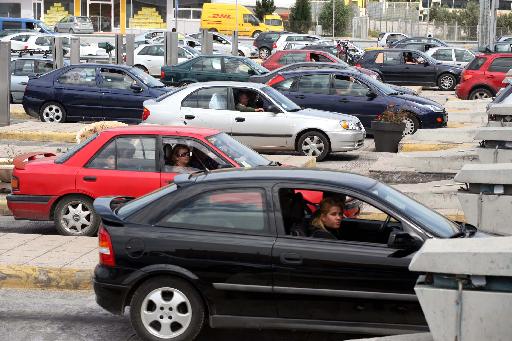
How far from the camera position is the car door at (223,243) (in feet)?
26.4

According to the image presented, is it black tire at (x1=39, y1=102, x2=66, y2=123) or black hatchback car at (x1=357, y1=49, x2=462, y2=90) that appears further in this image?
black hatchback car at (x1=357, y1=49, x2=462, y2=90)

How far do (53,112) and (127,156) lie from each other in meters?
11.5

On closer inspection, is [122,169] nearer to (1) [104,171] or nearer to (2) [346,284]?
(1) [104,171]

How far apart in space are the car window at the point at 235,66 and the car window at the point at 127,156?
17.9 meters

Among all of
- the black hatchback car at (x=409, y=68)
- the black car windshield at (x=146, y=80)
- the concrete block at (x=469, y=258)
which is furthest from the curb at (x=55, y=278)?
the black hatchback car at (x=409, y=68)

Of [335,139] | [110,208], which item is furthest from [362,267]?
[335,139]

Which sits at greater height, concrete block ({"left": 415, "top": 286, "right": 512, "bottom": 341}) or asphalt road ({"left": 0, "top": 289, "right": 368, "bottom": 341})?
concrete block ({"left": 415, "top": 286, "right": 512, "bottom": 341})

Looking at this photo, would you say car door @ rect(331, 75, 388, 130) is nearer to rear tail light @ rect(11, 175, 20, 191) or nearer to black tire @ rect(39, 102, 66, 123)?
black tire @ rect(39, 102, 66, 123)

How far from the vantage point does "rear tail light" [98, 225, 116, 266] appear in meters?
8.29

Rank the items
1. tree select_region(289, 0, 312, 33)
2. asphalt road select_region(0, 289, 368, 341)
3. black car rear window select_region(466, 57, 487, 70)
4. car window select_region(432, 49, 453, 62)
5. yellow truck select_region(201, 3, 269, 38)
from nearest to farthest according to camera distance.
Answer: asphalt road select_region(0, 289, 368, 341) → black car rear window select_region(466, 57, 487, 70) → car window select_region(432, 49, 453, 62) → yellow truck select_region(201, 3, 269, 38) → tree select_region(289, 0, 312, 33)

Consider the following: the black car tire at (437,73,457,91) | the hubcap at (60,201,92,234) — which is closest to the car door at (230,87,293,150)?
the hubcap at (60,201,92,234)

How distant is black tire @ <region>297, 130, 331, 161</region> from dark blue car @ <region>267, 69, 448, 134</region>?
10.1ft

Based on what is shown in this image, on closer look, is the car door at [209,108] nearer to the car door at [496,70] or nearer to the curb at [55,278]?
the curb at [55,278]

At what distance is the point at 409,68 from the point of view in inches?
1502
